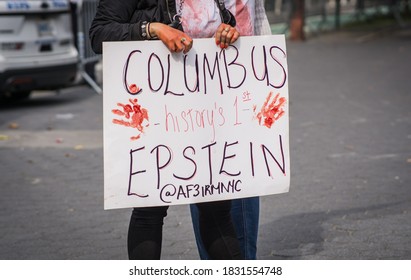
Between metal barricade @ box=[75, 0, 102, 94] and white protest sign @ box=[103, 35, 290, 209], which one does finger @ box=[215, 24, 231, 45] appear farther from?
metal barricade @ box=[75, 0, 102, 94]

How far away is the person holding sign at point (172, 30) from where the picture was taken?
3.74 meters

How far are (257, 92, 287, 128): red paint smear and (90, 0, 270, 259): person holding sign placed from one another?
0.30m

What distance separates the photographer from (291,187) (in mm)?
7039

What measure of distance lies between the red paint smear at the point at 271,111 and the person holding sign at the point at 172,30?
1.00 feet

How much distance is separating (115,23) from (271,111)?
0.72 meters

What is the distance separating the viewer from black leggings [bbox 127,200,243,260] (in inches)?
154

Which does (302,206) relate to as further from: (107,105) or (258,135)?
(107,105)

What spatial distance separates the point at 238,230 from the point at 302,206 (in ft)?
7.12

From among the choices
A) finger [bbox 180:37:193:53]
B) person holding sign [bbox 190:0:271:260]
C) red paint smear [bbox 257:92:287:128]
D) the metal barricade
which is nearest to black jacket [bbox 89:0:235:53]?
finger [bbox 180:37:193:53]

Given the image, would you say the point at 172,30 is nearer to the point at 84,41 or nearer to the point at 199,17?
the point at 199,17

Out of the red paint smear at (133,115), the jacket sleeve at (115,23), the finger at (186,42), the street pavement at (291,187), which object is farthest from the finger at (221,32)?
the street pavement at (291,187)

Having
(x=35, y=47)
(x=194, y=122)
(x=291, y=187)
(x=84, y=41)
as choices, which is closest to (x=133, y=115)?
(x=194, y=122)
